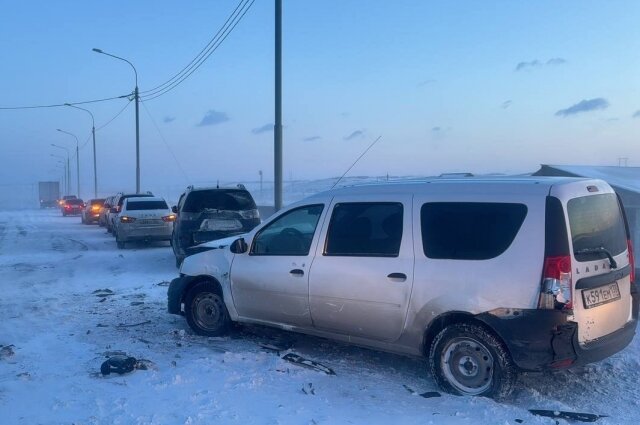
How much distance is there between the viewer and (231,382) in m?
5.50

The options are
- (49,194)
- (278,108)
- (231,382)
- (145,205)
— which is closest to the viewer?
(231,382)

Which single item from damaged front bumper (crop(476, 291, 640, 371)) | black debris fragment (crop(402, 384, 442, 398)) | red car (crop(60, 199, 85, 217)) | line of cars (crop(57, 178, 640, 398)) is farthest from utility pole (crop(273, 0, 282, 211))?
red car (crop(60, 199, 85, 217))

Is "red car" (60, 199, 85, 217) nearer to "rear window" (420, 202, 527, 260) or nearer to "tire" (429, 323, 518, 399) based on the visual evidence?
"rear window" (420, 202, 527, 260)

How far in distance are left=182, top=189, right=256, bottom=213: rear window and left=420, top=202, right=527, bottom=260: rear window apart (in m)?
7.76

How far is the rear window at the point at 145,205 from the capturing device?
62.9ft

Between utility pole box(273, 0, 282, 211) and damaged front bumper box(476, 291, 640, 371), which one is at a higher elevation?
utility pole box(273, 0, 282, 211)

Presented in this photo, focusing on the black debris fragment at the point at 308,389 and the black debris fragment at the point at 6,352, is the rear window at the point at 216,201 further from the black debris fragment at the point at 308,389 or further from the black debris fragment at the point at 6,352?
the black debris fragment at the point at 308,389

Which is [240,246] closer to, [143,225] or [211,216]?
[211,216]

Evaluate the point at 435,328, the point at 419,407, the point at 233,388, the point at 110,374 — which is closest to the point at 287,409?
the point at 233,388

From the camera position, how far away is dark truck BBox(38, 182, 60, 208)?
78.9 meters

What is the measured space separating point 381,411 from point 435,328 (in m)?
0.89

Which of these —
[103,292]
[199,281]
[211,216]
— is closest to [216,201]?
[211,216]

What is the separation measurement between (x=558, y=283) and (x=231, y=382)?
9.78 ft

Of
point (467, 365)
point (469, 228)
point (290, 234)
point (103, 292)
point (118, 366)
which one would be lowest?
point (103, 292)
